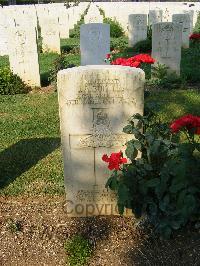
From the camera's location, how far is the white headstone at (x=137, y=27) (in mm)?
15711

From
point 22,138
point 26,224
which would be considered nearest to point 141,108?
point 26,224

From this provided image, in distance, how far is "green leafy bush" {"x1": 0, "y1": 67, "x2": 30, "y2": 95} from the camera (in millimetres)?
9445

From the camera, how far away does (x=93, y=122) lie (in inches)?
146

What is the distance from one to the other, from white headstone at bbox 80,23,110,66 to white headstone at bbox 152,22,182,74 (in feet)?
4.49

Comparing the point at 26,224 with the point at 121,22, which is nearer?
the point at 26,224

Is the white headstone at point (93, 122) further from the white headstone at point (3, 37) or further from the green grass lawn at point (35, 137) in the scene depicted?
the white headstone at point (3, 37)

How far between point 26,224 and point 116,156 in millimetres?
1297

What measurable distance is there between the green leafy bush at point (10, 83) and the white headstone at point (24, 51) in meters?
0.27

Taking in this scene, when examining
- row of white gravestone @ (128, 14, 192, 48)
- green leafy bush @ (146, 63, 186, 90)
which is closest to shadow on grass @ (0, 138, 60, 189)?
green leafy bush @ (146, 63, 186, 90)

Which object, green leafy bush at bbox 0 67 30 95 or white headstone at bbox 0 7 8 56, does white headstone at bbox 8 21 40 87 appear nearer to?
green leafy bush at bbox 0 67 30 95

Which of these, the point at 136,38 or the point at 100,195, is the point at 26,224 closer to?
the point at 100,195

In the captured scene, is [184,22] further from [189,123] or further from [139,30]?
[189,123]

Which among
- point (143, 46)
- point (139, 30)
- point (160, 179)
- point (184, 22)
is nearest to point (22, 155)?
point (160, 179)

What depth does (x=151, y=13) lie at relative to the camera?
19.7 m
